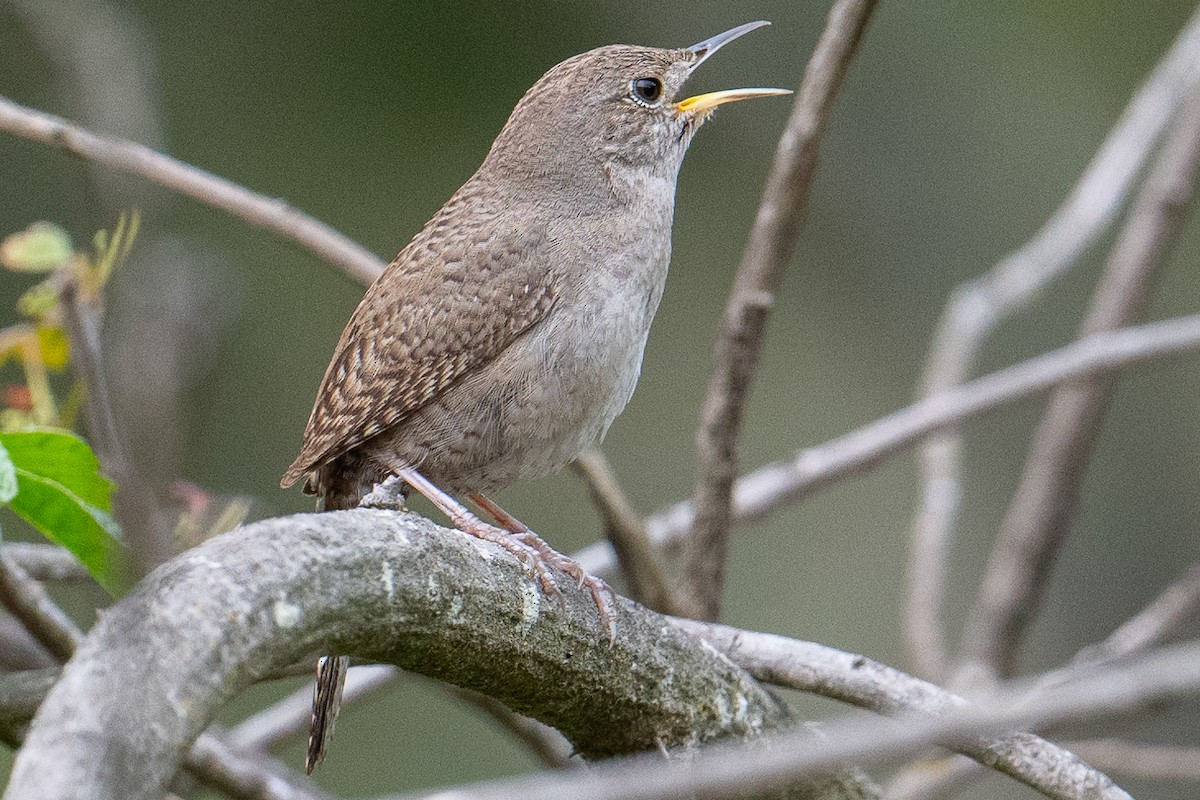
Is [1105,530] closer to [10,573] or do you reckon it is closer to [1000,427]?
[1000,427]

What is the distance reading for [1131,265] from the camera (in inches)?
182

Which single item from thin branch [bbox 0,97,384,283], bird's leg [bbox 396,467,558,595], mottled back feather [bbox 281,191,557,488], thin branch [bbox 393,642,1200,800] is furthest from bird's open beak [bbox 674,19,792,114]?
thin branch [bbox 393,642,1200,800]

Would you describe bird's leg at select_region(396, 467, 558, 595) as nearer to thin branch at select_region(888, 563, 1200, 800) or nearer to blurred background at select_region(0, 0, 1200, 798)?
thin branch at select_region(888, 563, 1200, 800)

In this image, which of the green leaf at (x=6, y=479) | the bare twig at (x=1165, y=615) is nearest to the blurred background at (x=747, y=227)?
the bare twig at (x=1165, y=615)

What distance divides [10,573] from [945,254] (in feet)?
14.4

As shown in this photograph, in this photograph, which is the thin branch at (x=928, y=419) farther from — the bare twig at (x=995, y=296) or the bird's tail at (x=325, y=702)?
the bird's tail at (x=325, y=702)

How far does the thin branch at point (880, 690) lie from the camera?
7.47 ft

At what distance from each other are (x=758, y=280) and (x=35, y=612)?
156cm

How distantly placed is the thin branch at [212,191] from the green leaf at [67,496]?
38.7 inches

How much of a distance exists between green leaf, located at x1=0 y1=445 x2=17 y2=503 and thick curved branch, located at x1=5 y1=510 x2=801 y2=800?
44 centimetres

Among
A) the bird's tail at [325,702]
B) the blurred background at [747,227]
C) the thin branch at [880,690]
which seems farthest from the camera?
the blurred background at [747,227]

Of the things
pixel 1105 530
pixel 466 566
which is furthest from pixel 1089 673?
pixel 1105 530

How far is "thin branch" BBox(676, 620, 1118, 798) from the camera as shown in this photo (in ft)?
7.47

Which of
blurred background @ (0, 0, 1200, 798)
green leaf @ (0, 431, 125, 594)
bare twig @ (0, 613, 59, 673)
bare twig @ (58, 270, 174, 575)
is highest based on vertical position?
blurred background @ (0, 0, 1200, 798)
